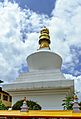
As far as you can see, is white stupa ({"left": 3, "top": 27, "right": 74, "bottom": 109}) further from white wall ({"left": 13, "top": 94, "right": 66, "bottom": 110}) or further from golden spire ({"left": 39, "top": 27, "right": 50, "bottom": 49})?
golden spire ({"left": 39, "top": 27, "right": 50, "bottom": 49})

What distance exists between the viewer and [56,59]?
1997cm

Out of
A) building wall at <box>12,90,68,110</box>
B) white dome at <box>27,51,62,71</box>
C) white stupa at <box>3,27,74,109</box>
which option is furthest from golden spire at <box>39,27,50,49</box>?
building wall at <box>12,90,68,110</box>

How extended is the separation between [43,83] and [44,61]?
10.8 feet

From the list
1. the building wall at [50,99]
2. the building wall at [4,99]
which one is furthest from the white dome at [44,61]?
the building wall at [4,99]

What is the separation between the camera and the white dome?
19.6 m

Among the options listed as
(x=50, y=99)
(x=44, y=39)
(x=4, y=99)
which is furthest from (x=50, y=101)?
(x=4, y=99)

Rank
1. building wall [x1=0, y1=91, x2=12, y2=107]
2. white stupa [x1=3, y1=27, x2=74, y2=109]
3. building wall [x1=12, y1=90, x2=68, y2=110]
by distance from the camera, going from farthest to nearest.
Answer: building wall [x1=0, y1=91, x2=12, y2=107] → building wall [x1=12, y1=90, x2=68, y2=110] → white stupa [x1=3, y1=27, x2=74, y2=109]

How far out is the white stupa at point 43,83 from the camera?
16.7m

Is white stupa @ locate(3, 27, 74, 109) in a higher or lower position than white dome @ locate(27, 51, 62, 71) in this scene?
lower

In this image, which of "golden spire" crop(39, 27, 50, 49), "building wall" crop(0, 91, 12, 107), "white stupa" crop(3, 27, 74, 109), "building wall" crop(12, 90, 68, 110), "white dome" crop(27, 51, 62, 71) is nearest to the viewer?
"white stupa" crop(3, 27, 74, 109)

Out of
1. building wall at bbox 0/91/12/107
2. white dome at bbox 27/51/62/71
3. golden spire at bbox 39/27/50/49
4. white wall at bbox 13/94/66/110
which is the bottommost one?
white wall at bbox 13/94/66/110

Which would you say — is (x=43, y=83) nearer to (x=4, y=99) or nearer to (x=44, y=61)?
(x=44, y=61)

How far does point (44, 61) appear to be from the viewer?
1972 cm

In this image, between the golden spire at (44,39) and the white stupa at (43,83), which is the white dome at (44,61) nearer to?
the white stupa at (43,83)
